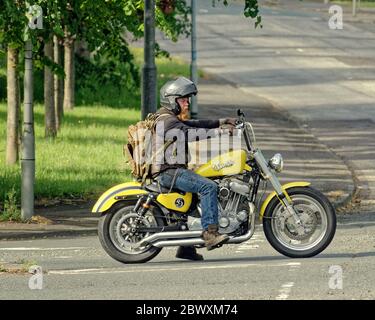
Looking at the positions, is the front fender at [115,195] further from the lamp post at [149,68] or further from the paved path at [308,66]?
the paved path at [308,66]

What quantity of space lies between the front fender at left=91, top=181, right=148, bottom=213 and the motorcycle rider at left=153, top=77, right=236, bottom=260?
26cm

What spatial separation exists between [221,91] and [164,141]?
2566 cm

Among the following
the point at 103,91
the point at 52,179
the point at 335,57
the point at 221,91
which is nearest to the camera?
the point at 52,179

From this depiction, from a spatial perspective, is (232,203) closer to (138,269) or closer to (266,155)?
(138,269)

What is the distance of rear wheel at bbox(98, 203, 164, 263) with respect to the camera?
14516 millimetres

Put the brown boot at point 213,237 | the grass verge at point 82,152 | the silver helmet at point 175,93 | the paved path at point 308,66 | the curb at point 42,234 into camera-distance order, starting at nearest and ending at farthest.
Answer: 1. the brown boot at point 213,237
2. the silver helmet at point 175,93
3. the curb at point 42,234
4. the grass verge at point 82,152
5. the paved path at point 308,66

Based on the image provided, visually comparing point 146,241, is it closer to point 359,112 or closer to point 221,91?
point 359,112

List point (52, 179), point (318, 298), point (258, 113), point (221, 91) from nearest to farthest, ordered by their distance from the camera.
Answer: point (318, 298) < point (52, 179) < point (258, 113) < point (221, 91)

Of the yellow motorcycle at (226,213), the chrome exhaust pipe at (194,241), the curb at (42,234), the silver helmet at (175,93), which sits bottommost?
the curb at (42,234)

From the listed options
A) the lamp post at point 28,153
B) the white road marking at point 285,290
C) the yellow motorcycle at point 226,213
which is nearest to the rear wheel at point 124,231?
the yellow motorcycle at point 226,213

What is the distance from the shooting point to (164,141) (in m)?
14.5

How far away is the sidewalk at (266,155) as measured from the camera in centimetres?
1812

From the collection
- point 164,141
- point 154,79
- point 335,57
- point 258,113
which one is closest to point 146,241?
point 164,141

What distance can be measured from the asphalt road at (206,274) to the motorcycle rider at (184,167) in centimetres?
39
